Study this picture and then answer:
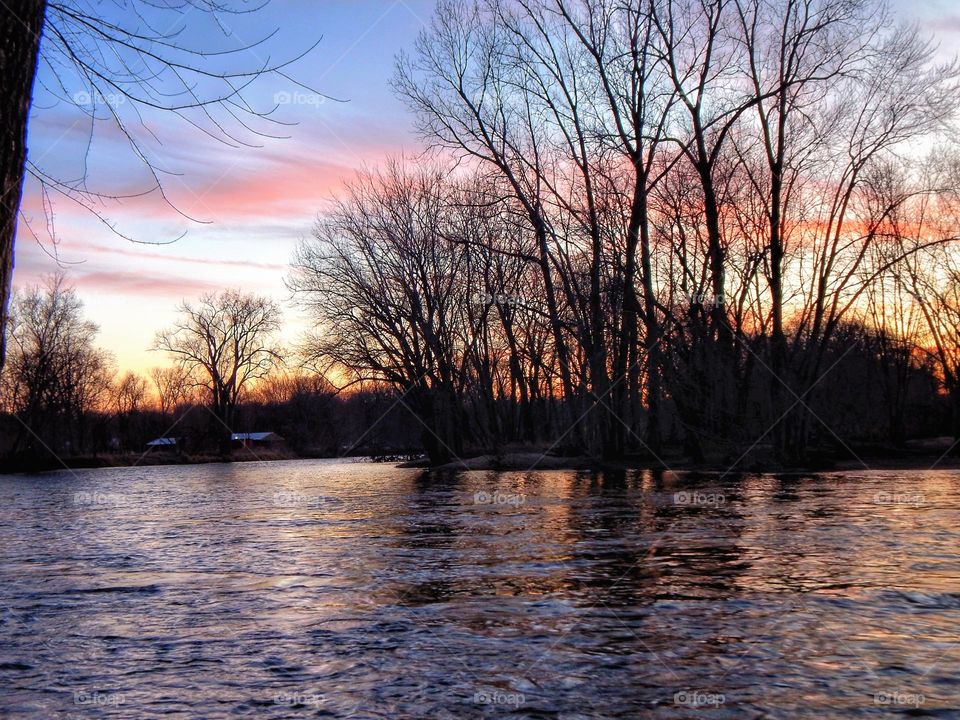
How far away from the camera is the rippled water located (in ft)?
17.4

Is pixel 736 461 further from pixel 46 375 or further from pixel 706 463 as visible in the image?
pixel 46 375

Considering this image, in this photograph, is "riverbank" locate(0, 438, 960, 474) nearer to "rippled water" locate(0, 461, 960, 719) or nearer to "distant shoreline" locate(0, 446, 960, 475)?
"distant shoreline" locate(0, 446, 960, 475)

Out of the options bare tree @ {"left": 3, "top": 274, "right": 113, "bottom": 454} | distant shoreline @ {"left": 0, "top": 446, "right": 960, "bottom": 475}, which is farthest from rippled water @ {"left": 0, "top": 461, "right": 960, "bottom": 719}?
bare tree @ {"left": 3, "top": 274, "right": 113, "bottom": 454}

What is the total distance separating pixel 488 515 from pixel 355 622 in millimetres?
9459

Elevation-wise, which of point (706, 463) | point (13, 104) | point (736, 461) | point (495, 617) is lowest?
point (495, 617)

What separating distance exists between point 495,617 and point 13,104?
214 inches

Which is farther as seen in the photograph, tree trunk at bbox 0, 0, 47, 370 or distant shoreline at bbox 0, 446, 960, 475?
distant shoreline at bbox 0, 446, 960, 475

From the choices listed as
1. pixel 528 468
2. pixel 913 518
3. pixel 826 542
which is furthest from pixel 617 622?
pixel 528 468

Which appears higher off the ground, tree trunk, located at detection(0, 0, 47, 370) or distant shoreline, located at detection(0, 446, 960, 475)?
tree trunk, located at detection(0, 0, 47, 370)

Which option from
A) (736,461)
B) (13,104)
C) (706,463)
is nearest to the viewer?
(13,104)

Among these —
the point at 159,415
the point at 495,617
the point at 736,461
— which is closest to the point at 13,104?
the point at 495,617

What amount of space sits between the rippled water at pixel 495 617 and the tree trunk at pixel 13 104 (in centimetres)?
272

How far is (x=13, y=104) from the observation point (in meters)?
4.04

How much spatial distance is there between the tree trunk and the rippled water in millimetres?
2723
